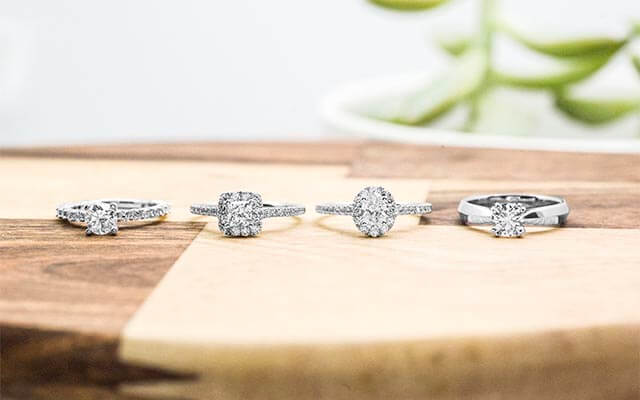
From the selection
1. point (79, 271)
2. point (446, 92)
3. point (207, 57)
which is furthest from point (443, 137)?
point (207, 57)

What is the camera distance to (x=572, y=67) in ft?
2.35

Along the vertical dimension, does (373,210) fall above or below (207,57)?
below

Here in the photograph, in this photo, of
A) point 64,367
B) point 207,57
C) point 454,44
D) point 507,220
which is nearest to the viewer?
point 64,367

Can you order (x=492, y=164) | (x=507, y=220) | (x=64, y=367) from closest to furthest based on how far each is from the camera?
(x=64, y=367) → (x=507, y=220) → (x=492, y=164)

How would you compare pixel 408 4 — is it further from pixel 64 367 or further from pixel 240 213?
pixel 64 367

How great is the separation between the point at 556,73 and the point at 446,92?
96 mm

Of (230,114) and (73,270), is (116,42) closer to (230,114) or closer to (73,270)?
(230,114)

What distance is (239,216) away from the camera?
1.43 feet

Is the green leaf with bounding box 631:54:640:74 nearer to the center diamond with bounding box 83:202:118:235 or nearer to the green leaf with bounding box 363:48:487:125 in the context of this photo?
the green leaf with bounding box 363:48:487:125

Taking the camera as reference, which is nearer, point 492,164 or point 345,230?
point 345,230

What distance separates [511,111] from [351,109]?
16 cm

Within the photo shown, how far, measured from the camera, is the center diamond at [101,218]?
436mm

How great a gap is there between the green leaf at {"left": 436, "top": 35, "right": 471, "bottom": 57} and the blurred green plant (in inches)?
0.7

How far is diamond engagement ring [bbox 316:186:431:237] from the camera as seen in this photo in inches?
17.3
